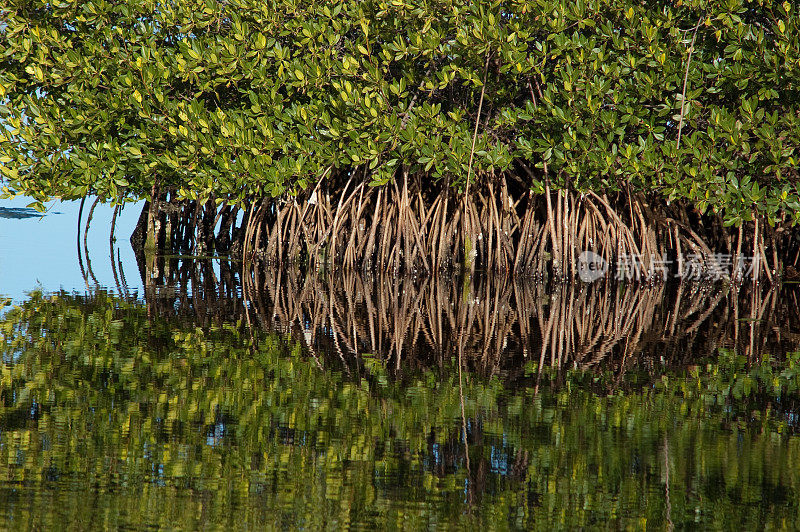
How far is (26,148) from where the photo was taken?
31.0ft

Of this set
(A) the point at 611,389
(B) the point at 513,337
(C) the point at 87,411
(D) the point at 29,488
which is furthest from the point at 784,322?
(D) the point at 29,488

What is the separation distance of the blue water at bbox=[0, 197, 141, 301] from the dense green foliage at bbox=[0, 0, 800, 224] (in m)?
1.00

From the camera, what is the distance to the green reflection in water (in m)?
2.71

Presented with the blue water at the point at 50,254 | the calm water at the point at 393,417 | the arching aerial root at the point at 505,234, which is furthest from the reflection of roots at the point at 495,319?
the blue water at the point at 50,254

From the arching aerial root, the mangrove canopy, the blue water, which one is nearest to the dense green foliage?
the mangrove canopy

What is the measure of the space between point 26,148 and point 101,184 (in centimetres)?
83

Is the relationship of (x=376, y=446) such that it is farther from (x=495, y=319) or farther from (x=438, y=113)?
(x=438, y=113)

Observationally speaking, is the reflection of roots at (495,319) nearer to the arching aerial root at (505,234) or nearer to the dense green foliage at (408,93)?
the arching aerial root at (505,234)

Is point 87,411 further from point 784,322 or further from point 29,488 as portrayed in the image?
point 784,322

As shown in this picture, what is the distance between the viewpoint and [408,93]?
30.2ft

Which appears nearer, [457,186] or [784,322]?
[784,322]

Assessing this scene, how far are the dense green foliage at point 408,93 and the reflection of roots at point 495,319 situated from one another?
3.74 ft

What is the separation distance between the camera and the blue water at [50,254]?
29.8 ft

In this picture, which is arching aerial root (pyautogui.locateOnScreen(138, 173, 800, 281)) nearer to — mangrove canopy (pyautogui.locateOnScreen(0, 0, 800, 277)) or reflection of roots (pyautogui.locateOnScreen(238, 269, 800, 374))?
mangrove canopy (pyautogui.locateOnScreen(0, 0, 800, 277))
